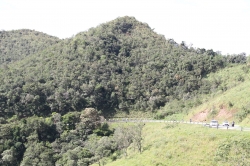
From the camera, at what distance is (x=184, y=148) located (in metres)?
35.9

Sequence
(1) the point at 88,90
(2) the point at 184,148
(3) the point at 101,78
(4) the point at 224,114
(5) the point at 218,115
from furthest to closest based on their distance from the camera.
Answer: (3) the point at 101,78 → (1) the point at 88,90 → (5) the point at 218,115 → (4) the point at 224,114 → (2) the point at 184,148

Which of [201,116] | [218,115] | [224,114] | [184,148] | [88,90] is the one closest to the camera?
[184,148]

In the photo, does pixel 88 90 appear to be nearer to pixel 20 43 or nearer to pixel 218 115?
pixel 218 115

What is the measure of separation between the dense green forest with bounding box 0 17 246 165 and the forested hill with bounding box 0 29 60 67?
34.6 meters

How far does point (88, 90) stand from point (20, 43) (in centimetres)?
8685

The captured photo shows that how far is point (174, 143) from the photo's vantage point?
38062 millimetres

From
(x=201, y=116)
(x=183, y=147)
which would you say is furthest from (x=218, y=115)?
(x=183, y=147)

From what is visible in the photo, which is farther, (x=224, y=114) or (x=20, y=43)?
(x=20, y=43)

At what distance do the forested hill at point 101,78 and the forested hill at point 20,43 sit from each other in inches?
1453

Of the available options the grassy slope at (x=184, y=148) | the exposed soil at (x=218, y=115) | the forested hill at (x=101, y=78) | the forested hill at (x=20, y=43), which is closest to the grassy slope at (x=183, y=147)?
the grassy slope at (x=184, y=148)

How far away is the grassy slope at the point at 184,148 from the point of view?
33766 millimetres

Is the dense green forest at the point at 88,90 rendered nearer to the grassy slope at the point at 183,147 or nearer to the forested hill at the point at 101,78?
the forested hill at the point at 101,78

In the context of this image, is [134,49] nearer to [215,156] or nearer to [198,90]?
[198,90]

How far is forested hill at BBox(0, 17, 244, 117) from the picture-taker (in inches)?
3268
